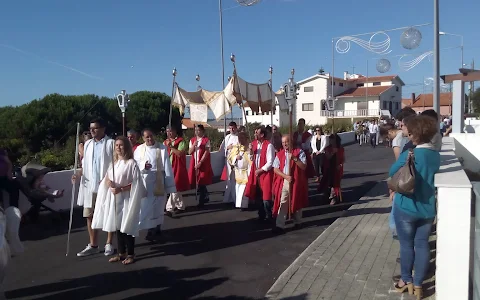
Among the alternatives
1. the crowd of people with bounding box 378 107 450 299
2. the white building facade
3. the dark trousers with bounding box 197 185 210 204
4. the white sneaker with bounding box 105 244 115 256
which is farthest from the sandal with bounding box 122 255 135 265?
the white building facade

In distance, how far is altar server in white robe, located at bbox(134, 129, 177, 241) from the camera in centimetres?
658

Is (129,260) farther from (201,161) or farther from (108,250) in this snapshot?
(201,161)

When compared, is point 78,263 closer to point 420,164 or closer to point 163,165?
point 163,165

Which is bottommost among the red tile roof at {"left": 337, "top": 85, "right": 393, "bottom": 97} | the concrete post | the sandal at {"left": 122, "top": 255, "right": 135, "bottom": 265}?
the sandal at {"left": 122, "top": 255, "right": 135, "bottom": 265}

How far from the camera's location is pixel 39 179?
8484 mm

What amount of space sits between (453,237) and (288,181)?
3464 millimetres

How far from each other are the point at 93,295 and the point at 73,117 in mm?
27770

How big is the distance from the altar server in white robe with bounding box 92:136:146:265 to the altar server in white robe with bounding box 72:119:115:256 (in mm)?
234

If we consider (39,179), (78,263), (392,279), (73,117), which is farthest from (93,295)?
(73,117)

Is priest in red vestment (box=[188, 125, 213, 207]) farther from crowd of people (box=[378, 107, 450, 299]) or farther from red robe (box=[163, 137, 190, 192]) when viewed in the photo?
crowd of people (box=[378, 107, 450, 299])

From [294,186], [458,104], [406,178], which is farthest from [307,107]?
[406,178]

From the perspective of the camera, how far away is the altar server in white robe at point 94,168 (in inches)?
243

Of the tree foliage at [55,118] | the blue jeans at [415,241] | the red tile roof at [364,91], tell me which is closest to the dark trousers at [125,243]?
the blue jeans at [415,241]

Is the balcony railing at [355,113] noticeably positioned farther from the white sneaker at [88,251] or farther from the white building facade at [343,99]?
the white sneaker at [88,251]
